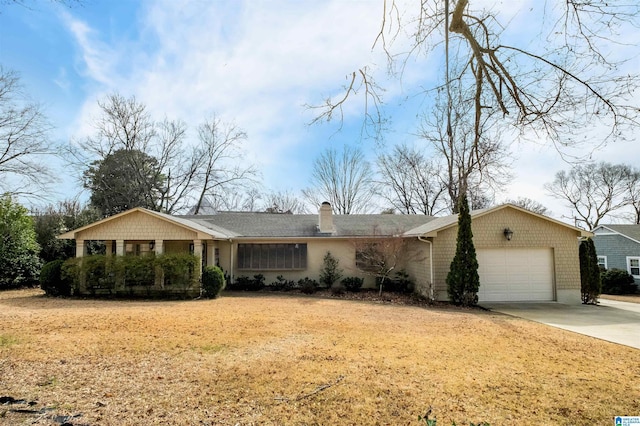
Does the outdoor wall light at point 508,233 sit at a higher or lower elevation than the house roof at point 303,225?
lower

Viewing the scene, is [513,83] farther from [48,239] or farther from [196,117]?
[196,117]

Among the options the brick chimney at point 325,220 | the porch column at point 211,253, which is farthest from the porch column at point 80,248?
the brick chimney at point 325,220

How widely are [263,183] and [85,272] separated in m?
15.8

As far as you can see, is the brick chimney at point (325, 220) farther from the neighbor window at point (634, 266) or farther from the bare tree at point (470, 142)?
the neighbor window at point (634, 266)

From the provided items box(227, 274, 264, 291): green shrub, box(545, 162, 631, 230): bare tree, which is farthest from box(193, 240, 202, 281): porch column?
box(545, 162, 631, 230): bare tree

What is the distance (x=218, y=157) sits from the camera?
2669 cm

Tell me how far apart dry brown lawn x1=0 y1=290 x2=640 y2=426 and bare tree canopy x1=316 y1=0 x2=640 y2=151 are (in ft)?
10.3

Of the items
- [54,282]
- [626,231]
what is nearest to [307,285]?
[54,282]

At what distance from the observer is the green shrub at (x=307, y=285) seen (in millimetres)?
15467

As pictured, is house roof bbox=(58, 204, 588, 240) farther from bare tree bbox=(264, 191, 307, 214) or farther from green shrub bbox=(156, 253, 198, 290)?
bare tree bbox=(264, 191, 307, 214)

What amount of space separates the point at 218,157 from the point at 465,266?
66.6 ft

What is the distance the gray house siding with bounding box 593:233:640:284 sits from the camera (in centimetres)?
2009

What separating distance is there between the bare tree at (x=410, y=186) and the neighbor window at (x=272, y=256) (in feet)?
43.5

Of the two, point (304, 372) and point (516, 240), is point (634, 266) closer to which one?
point (516, 240)
